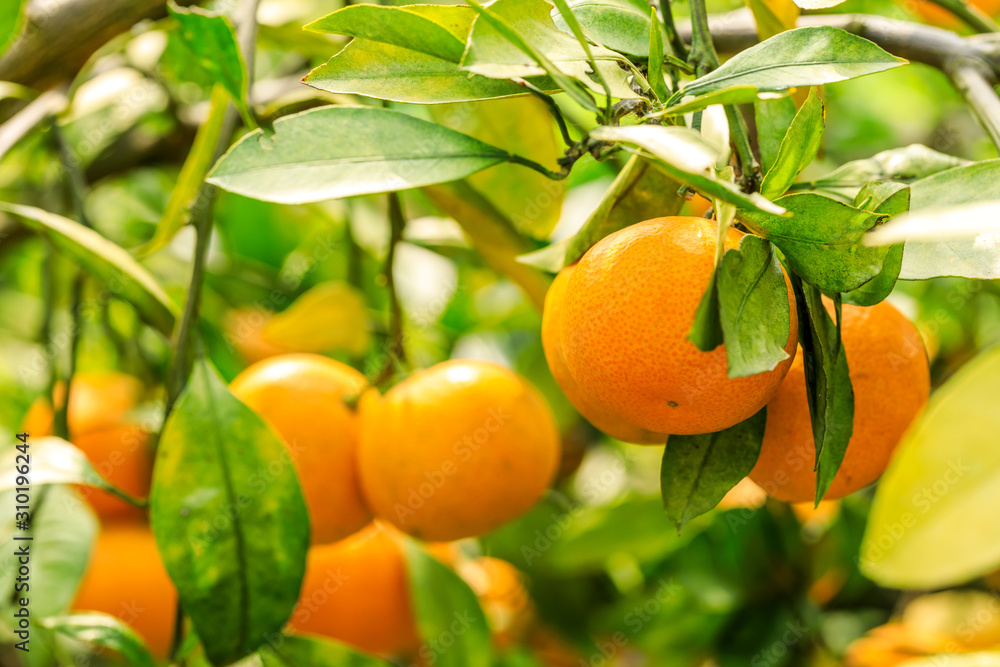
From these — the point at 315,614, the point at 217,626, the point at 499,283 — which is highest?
the point at 217,626

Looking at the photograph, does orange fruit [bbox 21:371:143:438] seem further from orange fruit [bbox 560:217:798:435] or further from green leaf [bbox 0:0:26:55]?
orange fruit [bbox 560:217:798:435]

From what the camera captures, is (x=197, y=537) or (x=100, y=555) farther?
(x=100, y=555)

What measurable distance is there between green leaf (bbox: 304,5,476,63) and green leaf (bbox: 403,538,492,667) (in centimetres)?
64

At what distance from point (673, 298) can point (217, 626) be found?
0.46 m

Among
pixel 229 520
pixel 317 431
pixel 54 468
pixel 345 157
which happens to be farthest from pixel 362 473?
pixel 345 157

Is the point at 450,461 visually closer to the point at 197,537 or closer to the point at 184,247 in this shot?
the point at 197,537

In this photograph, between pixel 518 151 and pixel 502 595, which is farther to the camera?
pixel 502 595

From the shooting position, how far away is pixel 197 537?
654 mm

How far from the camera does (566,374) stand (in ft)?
1.89

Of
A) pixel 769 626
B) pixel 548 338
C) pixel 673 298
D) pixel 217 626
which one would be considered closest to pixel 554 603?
pixel 769 626

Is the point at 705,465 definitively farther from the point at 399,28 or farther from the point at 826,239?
the point at 399,28

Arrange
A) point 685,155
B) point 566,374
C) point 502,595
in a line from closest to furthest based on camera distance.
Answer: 1. point 685,155
2. point 566,374
3. point 502,595

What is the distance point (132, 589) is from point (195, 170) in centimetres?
45

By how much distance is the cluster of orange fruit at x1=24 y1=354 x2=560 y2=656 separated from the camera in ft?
2.53
